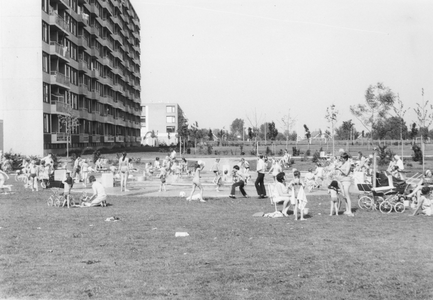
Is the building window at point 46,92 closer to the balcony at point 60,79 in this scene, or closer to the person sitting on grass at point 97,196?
the balcony at point 60,79

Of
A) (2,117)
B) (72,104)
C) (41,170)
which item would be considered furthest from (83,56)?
(41,170)

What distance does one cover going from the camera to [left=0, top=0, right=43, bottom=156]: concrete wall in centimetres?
4325

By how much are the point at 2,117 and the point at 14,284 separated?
1594 inches

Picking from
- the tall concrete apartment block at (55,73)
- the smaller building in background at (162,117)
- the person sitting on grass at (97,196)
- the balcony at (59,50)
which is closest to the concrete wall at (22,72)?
the tall concrete apartment block at (55,73)

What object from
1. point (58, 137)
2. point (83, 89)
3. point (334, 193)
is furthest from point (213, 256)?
point (83, 89)

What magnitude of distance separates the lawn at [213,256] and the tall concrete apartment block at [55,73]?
31.9m

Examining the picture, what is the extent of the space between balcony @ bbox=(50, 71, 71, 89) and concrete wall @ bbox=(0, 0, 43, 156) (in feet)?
7.33

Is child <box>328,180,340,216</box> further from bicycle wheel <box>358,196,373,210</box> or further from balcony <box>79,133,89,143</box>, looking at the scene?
balcony <box>79,133,89,143</box>

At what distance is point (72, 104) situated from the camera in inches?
2164

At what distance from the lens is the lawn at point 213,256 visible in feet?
21.6

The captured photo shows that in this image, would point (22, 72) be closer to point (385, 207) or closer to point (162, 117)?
point (385, 207)

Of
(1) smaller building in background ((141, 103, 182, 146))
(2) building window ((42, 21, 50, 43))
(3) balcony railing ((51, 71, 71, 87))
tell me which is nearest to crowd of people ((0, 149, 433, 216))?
(3) balcony railing ((51, 71, 71, 87))

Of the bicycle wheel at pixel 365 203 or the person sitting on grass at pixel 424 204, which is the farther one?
the bicycle wheel at pixel 365 203

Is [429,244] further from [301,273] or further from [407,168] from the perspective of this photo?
[407,168]
